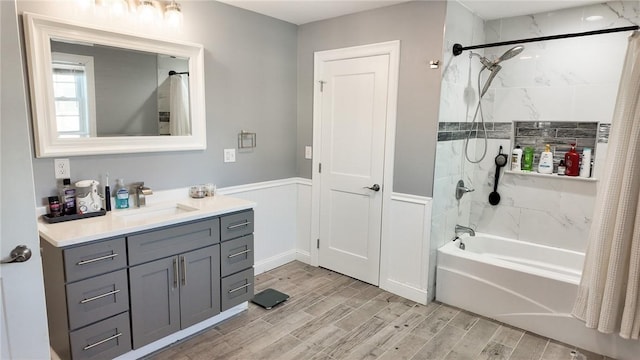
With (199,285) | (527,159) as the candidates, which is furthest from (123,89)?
(527,159)

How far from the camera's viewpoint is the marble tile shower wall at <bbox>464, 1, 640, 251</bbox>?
9.58 ft

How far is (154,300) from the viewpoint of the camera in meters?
2.28

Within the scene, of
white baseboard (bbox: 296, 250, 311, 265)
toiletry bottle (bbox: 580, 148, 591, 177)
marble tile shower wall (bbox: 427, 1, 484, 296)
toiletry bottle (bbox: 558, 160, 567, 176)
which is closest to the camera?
marble tile shower wall (bbox: 427, 1, 484, 296)

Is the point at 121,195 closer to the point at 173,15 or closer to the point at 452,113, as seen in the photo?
the point at 173,15

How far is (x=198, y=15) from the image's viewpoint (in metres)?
2.88

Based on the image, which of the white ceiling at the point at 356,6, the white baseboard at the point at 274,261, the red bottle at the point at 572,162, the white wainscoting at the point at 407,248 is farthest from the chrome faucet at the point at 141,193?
the red bottle at the point at 572,162

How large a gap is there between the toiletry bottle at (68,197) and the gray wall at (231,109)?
62 millimetres

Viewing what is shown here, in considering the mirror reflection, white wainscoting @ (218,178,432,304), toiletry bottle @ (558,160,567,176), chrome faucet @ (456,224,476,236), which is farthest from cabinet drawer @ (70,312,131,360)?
toiletry bottle @ (558,160,567,176)

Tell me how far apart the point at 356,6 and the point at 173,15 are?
144cm

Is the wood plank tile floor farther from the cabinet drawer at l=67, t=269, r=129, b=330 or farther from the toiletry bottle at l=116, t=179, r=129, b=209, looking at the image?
the toiletry bottle at l=116, t=179, r=129, b=209

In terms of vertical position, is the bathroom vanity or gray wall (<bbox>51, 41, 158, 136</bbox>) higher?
gray wall (<bbox>51, 41, 158, 136</bbox>)

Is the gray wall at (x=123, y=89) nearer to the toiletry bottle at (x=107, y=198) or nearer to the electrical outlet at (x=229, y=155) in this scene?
the toiletry bottle at (x=107, y=198)

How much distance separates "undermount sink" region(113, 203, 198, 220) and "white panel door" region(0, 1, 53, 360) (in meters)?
0.94

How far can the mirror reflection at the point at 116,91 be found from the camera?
228cm
